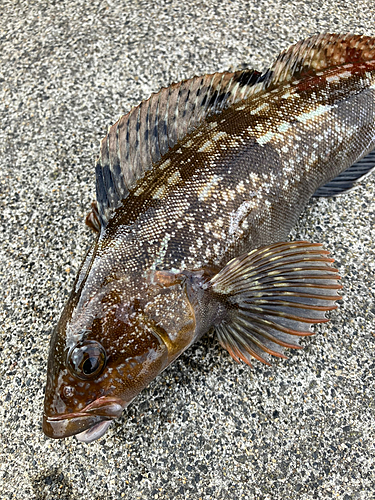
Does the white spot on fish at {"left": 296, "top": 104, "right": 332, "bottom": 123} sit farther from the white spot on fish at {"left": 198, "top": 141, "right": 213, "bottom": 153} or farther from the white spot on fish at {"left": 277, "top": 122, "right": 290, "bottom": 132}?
the white spot on fish at {"left": 198, "top": 141, "right": 213, "bottom": 153}

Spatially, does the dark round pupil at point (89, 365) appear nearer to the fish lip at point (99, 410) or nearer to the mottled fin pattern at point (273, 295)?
the fish lip at point (99, 410)

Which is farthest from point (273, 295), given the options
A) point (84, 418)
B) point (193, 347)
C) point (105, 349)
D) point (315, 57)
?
point (315, 57)

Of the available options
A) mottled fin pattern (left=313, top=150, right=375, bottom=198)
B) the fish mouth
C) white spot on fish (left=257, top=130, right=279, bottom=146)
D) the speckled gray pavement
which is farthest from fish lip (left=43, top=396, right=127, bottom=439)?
mottled fin pattern (left=313, top=150, right=375, bottom=198)

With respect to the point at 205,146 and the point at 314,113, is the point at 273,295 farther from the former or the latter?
the point at 314,113

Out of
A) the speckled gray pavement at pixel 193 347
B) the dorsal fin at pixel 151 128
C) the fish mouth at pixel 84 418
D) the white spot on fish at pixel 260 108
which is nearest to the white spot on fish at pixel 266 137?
the white spot on fish at pixel 260 108

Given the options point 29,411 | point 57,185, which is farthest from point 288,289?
point 57,185

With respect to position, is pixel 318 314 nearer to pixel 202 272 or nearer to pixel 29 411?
pixel 202 272
